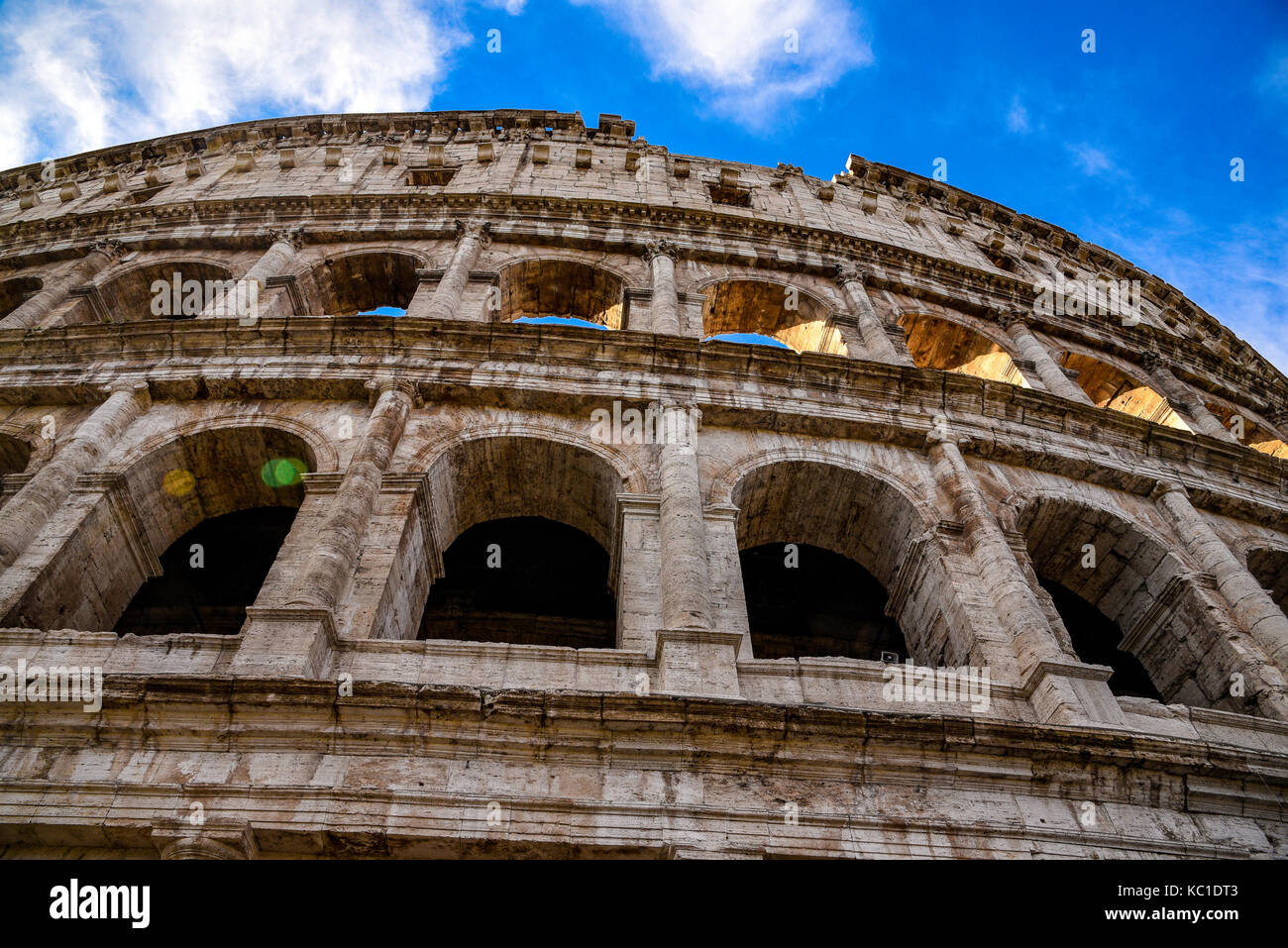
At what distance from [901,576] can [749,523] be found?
6.03ft

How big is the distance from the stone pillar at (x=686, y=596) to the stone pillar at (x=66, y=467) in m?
6.05

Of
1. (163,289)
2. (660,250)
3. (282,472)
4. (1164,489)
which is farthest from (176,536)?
(1164,489)

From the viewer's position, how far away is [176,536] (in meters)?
9.99

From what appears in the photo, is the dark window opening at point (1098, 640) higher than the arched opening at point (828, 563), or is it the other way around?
the arched opening at point (828, 563)

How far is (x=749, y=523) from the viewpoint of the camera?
1038 cm

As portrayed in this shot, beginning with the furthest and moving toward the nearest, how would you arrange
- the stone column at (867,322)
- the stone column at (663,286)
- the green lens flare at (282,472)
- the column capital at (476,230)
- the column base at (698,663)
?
the column capital at (476,230), the stone column at (867,322), the stone column at (663,286), the green lens flare at (282,472), the column base at (698,663)

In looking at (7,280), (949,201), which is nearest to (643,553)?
(7,280)

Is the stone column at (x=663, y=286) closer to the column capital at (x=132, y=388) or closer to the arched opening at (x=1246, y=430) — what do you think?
the column capital at (x=132, y=388)

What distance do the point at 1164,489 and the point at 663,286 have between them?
754 cm

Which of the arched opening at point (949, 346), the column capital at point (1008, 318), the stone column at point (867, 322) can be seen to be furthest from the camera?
the column capital at point (1008, 318)

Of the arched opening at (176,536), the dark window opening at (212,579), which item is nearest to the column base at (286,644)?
the arched opening at (176,536)

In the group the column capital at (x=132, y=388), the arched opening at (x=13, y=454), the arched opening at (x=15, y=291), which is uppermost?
the arched opening at (x=15, y=291)

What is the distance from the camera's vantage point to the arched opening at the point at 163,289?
1480 cm
